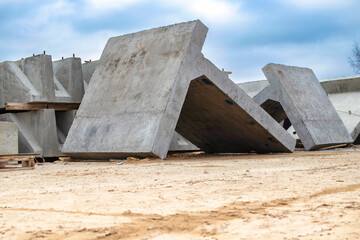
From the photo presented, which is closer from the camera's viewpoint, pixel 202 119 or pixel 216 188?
pixel 216 188

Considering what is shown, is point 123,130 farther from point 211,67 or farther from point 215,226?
point 215,226

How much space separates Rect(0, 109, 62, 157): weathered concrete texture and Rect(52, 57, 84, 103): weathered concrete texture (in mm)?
1097

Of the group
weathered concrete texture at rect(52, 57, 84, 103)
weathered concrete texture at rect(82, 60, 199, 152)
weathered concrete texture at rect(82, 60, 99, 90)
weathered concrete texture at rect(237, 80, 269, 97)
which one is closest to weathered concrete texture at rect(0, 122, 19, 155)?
weathered concrete texture at rect(52, 57, 84, 103)

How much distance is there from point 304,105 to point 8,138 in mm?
8864

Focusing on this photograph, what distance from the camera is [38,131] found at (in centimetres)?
1519

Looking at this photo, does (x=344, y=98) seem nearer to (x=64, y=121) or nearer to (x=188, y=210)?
(x=64, y=121)

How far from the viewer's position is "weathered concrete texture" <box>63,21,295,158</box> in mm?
11266

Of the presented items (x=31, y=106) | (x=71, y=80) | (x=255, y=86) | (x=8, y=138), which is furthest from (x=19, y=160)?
(x=255, y=86)

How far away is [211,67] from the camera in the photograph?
1236 centimetres

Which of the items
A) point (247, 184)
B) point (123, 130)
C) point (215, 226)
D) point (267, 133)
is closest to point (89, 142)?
point (123, 130)

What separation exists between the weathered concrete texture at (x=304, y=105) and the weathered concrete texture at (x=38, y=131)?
259 inches

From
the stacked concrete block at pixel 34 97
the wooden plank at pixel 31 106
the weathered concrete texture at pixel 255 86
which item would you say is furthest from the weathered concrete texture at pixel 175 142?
the weathered concrete texture at pixel 255 86

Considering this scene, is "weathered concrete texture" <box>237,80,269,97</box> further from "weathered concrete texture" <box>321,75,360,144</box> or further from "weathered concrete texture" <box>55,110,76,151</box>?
"weathered concrete texture" <box>55,110,76,151</box>

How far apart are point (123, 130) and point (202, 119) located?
10.9 feet
